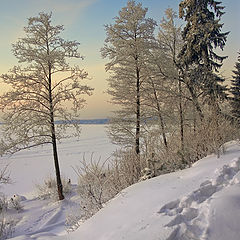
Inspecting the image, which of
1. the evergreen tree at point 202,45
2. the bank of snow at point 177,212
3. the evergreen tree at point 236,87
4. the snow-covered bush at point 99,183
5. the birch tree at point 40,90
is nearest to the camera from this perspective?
the bank of snow at point 177,212

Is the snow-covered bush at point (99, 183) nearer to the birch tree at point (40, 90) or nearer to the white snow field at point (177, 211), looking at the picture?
the white snow field at point (177, 211)

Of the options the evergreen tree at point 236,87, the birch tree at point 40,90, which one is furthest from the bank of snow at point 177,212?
the evergreen tree at point 236,87

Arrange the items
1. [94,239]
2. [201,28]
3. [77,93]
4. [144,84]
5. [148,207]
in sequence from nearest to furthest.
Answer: [94,239]
[148,207]
[77,93]
[144,84]
[201,28]

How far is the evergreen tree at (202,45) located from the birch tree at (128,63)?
3.95 meters

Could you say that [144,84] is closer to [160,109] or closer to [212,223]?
[160,109]

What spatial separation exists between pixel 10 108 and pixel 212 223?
10017 mm

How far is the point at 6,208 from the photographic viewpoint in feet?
32.4

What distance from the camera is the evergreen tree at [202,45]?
47.6 feet

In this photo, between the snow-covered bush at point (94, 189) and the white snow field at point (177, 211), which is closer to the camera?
the white snow field at point (177, 211)

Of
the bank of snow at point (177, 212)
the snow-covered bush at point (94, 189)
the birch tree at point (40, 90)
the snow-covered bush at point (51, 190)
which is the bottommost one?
the snow-covered bush at point (51, 190)

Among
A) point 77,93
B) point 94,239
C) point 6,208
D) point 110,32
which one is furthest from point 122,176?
point 110,32

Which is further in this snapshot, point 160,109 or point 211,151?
point 160,109

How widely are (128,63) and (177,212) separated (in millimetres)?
10207

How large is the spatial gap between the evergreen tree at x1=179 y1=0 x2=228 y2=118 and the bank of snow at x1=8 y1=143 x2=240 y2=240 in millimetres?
10788
